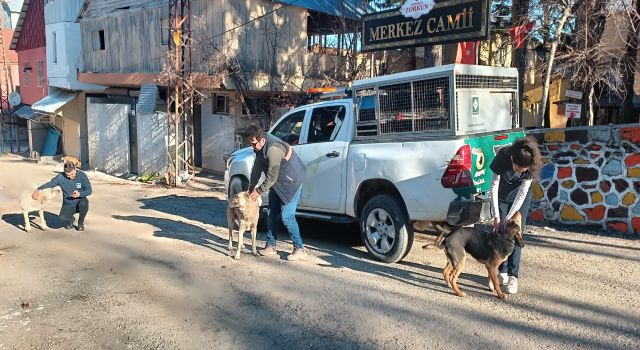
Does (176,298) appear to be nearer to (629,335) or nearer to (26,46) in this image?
(629,335)

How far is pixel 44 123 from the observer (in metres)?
28.1

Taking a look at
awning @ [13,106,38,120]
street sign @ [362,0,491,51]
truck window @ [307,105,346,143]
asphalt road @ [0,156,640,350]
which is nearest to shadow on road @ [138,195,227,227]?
asphalt road @ [0,156,640,350]

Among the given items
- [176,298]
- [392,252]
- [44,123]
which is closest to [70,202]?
[176,298]

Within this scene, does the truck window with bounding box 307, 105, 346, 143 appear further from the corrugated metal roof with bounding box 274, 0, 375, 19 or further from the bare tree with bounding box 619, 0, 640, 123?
the corrugated metal roof with bounding box 274, 0, 375, 19

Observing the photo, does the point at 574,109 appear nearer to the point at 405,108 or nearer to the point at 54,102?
the point at 405,108

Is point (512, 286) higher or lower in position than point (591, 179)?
lower

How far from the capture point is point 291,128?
7.59m

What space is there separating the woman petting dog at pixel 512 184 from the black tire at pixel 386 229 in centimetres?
108

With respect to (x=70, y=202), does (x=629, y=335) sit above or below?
below

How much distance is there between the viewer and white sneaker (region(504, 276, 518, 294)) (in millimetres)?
5059

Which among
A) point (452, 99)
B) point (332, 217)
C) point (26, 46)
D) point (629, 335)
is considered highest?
point (26, 46)

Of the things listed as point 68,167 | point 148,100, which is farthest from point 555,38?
point 148,100

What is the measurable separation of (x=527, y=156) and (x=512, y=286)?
4.14 ft

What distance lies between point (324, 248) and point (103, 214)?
17.2 ft
